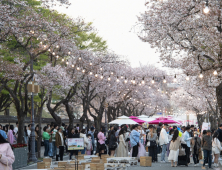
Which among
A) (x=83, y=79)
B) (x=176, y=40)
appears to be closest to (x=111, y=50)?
(x=83, y=79)

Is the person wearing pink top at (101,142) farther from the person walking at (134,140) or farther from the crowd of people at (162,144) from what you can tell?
the person walking at (134,140)

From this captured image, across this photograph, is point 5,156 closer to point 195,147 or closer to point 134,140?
point 134,140

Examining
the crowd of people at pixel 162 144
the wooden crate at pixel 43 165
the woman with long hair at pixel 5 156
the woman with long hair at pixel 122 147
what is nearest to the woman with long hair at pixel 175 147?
the crowd of people at pixel 162 144

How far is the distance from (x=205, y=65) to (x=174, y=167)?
6.51 meters

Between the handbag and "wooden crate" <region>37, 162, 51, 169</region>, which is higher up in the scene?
the handbag

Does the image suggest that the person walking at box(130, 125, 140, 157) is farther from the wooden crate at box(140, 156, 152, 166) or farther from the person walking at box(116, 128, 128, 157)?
the wooden crate at box(140, 156, 152, 166)

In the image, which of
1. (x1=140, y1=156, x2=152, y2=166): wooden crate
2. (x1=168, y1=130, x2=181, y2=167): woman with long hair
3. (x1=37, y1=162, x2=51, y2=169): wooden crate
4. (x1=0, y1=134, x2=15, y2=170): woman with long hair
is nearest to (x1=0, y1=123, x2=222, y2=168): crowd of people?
(x1=168, y1=130, x2=181, y2=167): woman with long hair

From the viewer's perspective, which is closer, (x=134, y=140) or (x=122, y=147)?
(x=134, y=140)

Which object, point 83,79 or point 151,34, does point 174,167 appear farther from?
point 83,79

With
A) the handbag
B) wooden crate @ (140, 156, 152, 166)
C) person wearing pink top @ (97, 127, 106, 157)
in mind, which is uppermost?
person wearing pink top @ (97, 127, 106, 157)

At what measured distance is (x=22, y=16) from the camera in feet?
51.3

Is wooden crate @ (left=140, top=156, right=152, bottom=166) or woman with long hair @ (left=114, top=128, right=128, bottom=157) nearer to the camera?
wooden crate @ (left=140, top=156, right=152, bottom=166)

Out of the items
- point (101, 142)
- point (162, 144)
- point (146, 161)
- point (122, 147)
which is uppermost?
point (101, 142)

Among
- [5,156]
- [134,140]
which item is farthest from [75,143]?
[134,140]
